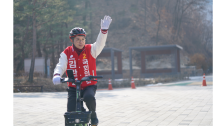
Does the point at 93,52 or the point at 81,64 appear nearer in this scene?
the point at 81,64

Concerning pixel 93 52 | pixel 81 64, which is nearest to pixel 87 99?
pixel 81 64

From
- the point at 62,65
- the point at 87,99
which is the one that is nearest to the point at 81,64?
the point at 62,65

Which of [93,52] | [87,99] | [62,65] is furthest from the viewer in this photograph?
[93,52]

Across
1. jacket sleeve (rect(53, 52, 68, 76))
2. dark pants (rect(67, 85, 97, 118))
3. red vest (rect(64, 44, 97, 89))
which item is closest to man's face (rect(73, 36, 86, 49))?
red vest (rect(64, 44, 97, 89))

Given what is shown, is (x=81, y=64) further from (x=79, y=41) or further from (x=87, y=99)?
(x=87, y=99)

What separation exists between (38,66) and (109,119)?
71.2ft

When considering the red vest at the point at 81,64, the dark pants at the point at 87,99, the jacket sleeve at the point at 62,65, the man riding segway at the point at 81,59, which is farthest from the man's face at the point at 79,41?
the dark pants at the point at 87,99

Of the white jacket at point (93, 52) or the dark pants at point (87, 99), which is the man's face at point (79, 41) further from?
the dark pants at point (87, 99)

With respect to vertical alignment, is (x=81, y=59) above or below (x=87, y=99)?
above

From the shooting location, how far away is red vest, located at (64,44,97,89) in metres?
4.02

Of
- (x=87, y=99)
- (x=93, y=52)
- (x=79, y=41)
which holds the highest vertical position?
(x=79, y=41)

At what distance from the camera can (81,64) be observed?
13.3ft

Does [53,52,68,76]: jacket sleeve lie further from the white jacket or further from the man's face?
the man's face

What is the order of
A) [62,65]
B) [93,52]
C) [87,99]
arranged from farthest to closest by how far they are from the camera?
[93,52] < [62,65] < [87,99]
